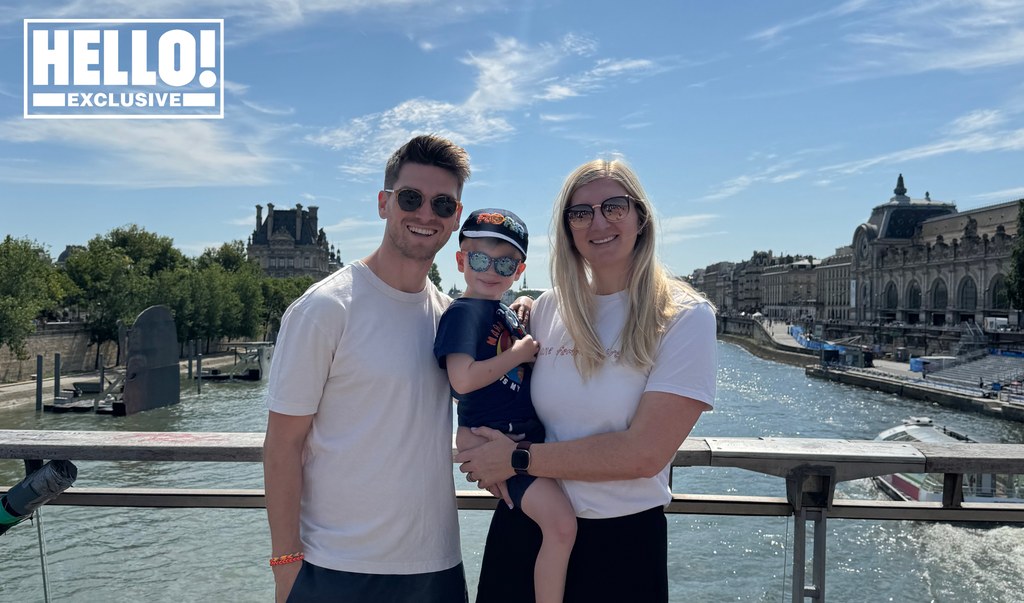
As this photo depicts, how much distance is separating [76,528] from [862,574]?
11.1m

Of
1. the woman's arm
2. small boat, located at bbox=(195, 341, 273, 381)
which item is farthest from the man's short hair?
small boat, located at bbox=(195, 341, 273, 381)

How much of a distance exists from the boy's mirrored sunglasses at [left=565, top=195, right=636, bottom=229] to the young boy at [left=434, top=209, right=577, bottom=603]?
9.4 inches

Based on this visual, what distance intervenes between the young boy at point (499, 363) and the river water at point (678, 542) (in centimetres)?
96

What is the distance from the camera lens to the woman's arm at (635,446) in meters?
1.97

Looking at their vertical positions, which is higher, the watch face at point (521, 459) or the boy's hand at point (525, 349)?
the boy's hand at point (525, 349)

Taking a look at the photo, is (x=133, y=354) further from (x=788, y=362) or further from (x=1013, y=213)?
(x=1013, y=213)

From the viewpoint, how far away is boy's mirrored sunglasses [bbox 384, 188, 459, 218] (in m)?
2.21

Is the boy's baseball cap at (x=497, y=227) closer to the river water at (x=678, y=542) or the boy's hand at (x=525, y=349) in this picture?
the boy's hand at (x=525, y=349)

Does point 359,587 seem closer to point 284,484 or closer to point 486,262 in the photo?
point 284,484

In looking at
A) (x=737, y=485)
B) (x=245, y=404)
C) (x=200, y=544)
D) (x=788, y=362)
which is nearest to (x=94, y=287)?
(x=245, y=404)

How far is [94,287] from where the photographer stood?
38562 millimetres

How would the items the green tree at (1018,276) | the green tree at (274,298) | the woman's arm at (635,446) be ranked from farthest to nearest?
the green tree at (274,298), the green tree at (1018,276), the woman's arm at (635,446)

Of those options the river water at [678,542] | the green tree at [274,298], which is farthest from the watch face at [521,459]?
the green tree at [274,298]

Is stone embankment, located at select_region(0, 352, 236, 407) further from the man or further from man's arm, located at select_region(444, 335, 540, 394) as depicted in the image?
man's arm, located at select_region(444, 335, 540, 394)
